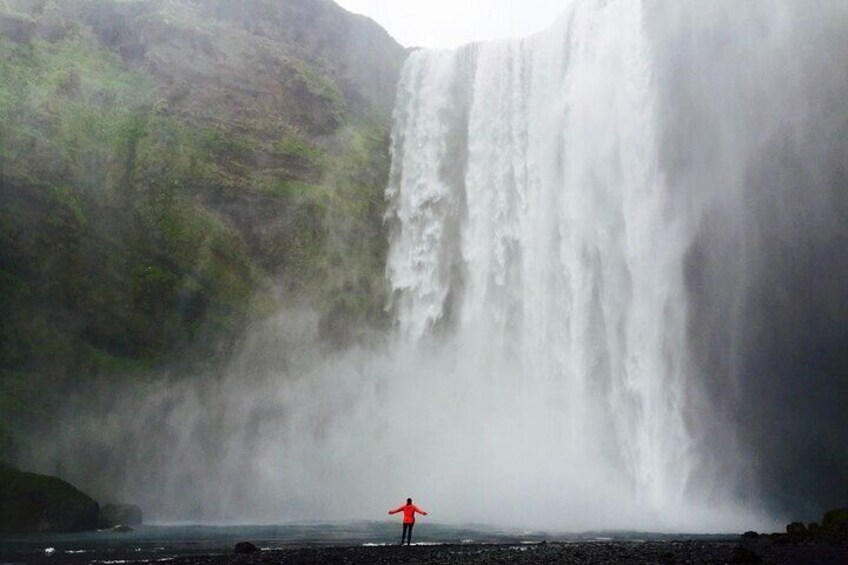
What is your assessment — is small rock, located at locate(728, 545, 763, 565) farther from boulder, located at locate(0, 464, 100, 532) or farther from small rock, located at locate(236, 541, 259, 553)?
boulder, located at locate(0, 464, 100, 532)

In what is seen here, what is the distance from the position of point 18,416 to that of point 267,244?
45.0ft

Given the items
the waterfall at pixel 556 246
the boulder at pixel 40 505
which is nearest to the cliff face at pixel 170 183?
the waterfall at pixel 556 246

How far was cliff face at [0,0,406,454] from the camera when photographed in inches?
1364

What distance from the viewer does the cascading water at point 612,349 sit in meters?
33.5

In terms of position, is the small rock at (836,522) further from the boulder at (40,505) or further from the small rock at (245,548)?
the boulder at (40,505)

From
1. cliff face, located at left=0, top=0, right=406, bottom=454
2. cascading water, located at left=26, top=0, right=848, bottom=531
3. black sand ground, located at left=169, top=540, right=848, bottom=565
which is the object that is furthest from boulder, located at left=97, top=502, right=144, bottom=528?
black sand ground, located at left=169, top=540, right=848, bottom=565

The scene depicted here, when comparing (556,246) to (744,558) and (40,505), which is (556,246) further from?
(40,505)

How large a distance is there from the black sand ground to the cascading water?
35.3 feet

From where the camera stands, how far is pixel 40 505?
27547 mm

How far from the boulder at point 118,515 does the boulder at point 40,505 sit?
1.11m

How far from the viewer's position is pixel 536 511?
30328mm

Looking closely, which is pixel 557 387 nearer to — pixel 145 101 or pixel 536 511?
pixel 536 511

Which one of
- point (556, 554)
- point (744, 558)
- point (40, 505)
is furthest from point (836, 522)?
point (40, 505)

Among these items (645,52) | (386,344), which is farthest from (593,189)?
(386,344)
